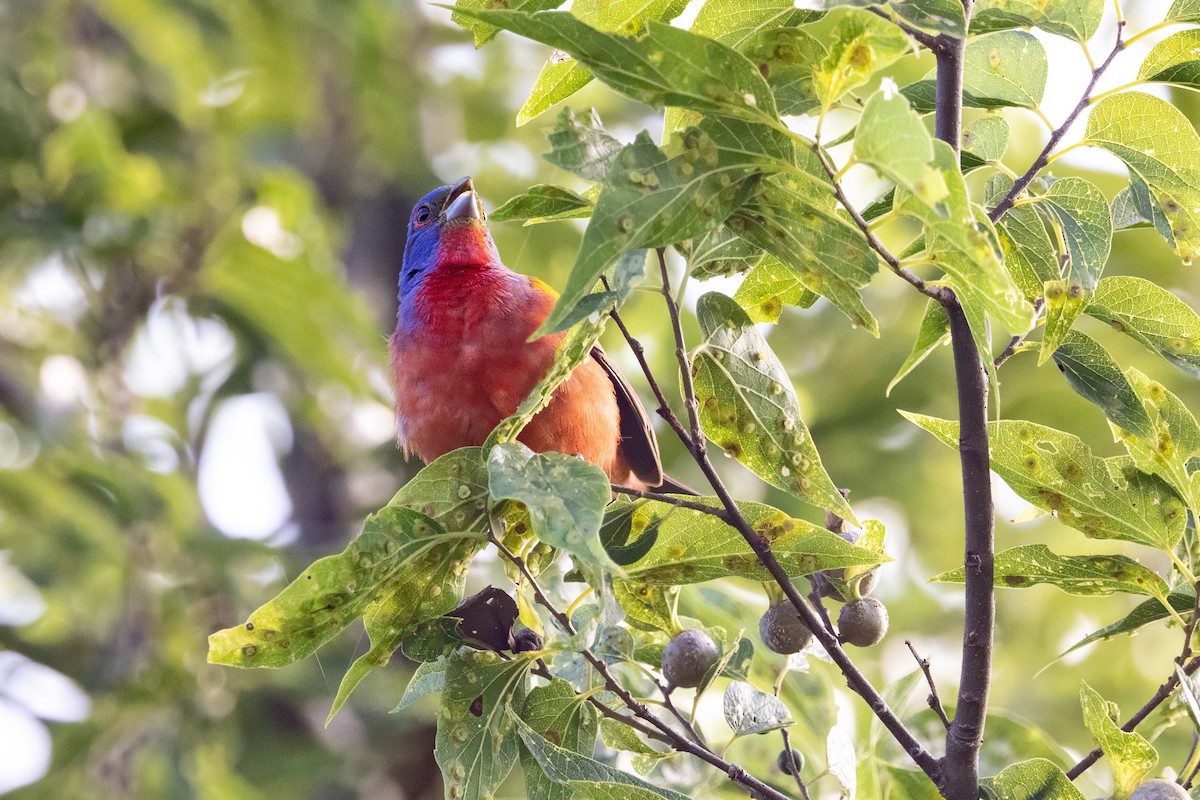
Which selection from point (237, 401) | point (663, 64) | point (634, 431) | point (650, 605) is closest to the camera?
point (663, 64)

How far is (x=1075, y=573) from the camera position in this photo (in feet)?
7.64

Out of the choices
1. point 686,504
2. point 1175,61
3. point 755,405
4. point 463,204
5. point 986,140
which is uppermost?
point 463,204

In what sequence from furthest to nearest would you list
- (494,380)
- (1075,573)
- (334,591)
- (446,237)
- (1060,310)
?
(446,237) → (494,380) → (1075,573) → (1060,310) → (334,591)

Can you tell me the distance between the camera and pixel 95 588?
25.0ft

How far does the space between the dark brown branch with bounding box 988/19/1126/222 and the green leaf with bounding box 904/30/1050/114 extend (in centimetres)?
7

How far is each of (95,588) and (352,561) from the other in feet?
20.7

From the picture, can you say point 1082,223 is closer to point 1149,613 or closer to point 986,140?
point 986,140

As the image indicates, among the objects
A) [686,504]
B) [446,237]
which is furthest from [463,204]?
[686,504]

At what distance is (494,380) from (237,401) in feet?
15.2

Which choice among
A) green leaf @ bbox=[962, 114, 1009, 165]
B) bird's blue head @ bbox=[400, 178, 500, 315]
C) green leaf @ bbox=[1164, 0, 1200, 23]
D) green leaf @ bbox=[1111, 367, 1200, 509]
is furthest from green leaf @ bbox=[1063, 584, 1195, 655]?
bird's blue head @ bbox=[400, 178, 500, 315]

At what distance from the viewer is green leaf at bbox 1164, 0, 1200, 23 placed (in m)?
2.08

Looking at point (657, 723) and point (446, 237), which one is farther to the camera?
point (446, 237)

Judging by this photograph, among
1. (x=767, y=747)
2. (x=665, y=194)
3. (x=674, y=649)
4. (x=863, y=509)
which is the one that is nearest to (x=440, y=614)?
(x=674, y=649)

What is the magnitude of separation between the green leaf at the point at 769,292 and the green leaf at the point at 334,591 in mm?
744
